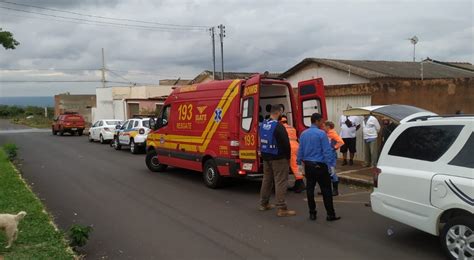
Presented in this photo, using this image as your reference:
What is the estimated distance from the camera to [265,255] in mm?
6016

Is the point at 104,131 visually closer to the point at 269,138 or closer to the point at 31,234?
the point at 269,138

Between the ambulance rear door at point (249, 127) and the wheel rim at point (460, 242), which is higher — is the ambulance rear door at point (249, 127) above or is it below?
above

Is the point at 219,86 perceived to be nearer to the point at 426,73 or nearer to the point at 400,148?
the point at 400,148

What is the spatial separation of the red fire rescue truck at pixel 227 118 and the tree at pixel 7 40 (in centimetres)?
1688

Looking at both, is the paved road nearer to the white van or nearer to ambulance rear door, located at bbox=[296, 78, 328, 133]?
the white van

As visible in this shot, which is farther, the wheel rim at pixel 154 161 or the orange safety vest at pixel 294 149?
the wheel rim at pixel 154 161

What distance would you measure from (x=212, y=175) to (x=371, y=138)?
15.7 ft

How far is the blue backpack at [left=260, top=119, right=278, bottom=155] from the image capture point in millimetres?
8094

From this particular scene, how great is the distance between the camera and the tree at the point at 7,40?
83.5 feet

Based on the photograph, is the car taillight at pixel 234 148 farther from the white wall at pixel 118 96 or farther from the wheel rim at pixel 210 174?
the white wall at pixel 118 96

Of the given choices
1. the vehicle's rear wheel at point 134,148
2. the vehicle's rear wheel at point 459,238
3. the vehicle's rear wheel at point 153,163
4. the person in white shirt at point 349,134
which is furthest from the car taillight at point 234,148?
the vehicle's rear wheel at point 134,148

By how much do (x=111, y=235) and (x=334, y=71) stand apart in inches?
548

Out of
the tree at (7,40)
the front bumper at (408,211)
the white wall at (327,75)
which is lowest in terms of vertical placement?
the front bumper at (408,211)

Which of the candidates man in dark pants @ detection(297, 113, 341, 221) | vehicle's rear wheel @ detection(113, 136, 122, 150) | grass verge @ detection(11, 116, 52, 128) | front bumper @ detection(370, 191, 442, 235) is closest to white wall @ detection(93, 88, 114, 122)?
grass verge @ detection(11, 116, 52, 128)
